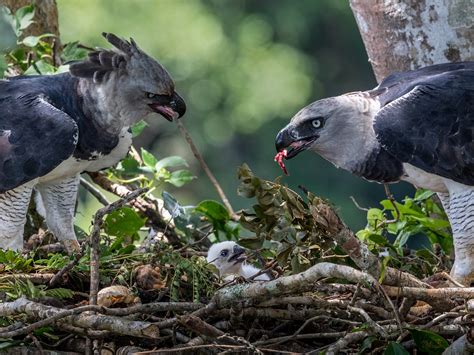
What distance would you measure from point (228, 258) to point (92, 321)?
1.45 meters

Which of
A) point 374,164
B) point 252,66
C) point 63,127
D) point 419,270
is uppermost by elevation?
point 63,127

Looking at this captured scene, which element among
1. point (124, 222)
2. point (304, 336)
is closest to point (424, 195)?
point (124, 222)

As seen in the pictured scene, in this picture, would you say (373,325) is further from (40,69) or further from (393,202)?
(40,69)

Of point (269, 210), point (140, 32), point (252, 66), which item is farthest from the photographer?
point (252, 66)

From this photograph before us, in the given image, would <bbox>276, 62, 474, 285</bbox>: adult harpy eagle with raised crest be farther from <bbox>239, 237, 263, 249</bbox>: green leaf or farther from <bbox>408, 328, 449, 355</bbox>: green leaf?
<bbox>408, 328, 449, 355</bbox>: green leaf

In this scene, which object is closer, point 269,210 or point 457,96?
point 269,210

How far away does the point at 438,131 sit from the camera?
210 inches

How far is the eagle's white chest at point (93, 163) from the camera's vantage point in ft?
18.8

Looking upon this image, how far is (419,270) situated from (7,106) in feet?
7.13

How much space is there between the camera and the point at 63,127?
5527 mm

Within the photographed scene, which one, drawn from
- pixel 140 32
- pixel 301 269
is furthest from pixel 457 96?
pixel 140 32

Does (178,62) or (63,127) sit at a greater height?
(63,127)

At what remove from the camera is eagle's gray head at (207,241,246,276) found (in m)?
5.61

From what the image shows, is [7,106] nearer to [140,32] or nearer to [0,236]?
[0,236]
